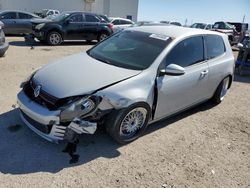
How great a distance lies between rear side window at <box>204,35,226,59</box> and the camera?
5.35m

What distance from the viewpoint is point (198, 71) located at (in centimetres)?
491

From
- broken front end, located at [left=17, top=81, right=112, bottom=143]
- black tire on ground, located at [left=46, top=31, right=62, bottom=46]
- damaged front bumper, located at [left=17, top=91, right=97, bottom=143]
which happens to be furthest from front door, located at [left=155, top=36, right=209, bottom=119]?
black tire on ground, located at [left=46, top=31, right=62, bottom=46]

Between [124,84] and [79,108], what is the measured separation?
70 cm

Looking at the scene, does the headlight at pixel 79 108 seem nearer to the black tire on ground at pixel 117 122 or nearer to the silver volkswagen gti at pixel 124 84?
the silver volkswagen gti at pixel 124 84

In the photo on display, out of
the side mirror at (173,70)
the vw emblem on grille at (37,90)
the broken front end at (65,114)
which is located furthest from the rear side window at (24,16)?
the side mirror at (173,70)

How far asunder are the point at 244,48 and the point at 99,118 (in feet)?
25.1

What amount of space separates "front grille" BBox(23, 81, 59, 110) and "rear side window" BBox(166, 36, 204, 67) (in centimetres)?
181

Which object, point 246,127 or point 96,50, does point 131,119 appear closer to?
point 96,50

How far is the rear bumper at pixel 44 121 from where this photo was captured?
355 centimetres

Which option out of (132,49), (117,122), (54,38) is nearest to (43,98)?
(117,122)

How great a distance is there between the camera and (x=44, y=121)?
11.8 feet

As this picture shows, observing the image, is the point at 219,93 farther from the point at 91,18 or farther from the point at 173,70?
the point at 91,18

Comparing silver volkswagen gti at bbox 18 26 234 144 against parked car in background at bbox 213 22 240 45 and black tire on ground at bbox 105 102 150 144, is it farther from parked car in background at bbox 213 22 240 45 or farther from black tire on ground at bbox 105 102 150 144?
parked car in background at bbox 213 22 240 45

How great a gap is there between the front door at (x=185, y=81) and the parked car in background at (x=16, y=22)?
40.1 ft
